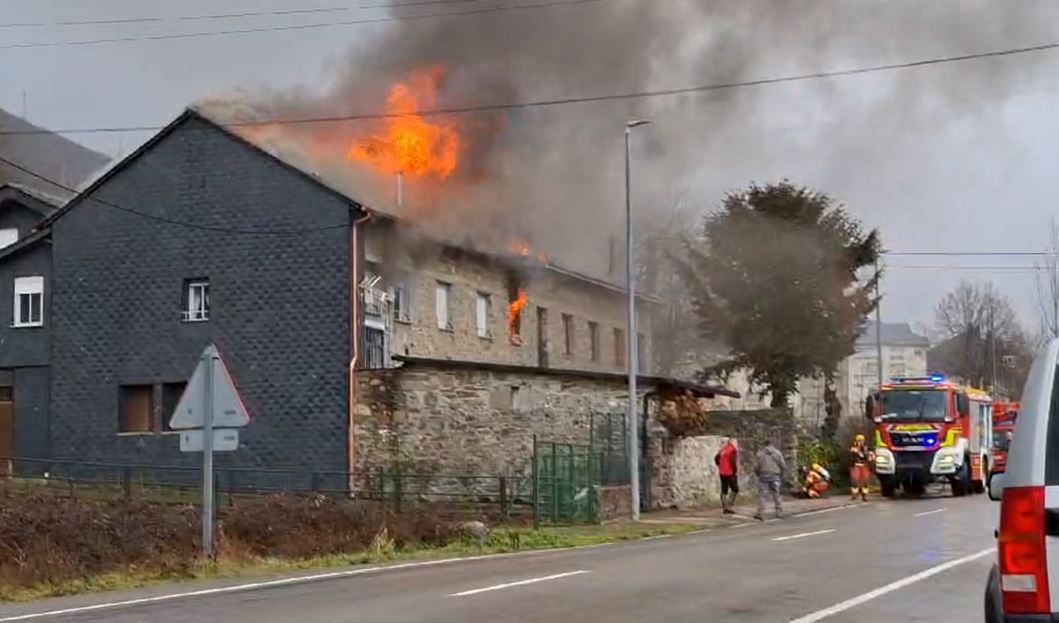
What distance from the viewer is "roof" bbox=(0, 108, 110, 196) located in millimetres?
40625

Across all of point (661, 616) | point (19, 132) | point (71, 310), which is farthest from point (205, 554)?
point (19, 132)

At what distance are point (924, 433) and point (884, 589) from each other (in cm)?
2274

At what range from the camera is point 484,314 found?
36906mm

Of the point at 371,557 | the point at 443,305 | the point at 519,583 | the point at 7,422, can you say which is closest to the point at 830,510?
the point at 443,305

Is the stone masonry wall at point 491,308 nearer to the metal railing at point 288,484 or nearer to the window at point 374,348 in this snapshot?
the window at point 374,348

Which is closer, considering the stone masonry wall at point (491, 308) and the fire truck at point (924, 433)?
the stone masonry wall at point (491, 308)

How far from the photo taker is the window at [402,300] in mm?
32375

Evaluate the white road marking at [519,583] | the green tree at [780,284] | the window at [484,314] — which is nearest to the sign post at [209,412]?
the white road marking at [519,583]

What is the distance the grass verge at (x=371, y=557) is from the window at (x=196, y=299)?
41.2 ft

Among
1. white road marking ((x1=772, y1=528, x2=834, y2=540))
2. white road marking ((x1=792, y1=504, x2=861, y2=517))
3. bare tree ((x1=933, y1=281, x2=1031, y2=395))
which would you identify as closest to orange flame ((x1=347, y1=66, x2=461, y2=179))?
white road marking ((x1=792, y1=504, x2=861, y2=517))

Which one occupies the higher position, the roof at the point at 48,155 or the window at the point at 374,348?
the roof at the point at 48,155

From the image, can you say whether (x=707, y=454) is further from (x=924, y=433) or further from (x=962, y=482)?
(x=962, y=482)

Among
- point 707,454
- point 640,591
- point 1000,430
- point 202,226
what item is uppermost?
point 202,226

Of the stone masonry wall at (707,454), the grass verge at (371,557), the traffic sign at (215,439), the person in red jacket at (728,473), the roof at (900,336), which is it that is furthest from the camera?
the roof at (900,336)
